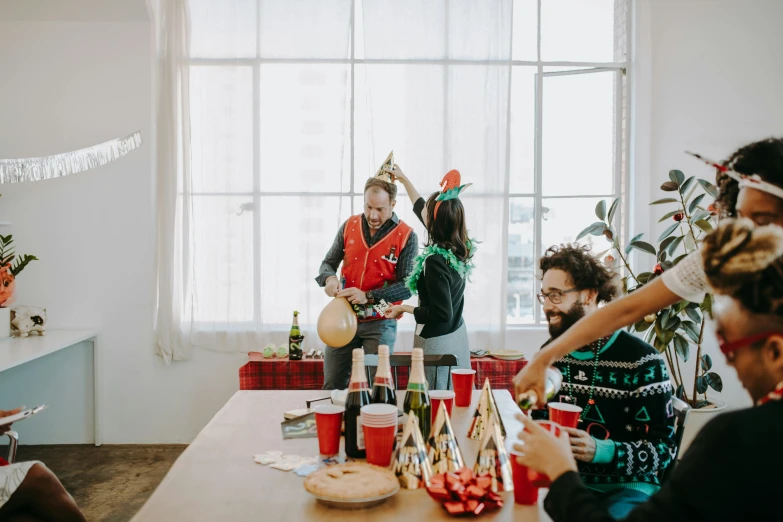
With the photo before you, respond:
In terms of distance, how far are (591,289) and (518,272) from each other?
2.34 m

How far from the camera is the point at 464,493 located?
4.07 ft

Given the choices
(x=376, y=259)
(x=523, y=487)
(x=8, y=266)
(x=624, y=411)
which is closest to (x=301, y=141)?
(x=376, y=259)

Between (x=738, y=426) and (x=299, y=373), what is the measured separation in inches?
123

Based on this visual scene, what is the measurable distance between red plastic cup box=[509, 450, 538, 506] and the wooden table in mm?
14

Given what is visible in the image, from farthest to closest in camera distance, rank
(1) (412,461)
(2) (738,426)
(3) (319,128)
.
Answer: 1. (3) (319,128)
2. (1) (412,461)
3. (2) (738,426)

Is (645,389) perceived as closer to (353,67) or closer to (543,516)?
(543,516)

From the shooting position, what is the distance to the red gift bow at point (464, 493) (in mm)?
1229

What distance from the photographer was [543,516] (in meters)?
1.25

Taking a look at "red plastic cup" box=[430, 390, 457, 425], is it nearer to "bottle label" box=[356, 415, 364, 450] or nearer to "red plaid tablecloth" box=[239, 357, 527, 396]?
"bottle label" box=[356, 415, 364, 450]

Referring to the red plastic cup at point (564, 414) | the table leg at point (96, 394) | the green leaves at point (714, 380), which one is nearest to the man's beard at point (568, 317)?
the red plastic cup at point (564, 414)

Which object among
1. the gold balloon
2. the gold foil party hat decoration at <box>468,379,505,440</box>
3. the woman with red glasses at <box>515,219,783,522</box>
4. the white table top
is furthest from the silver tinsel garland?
the woman with red glasses at <box>515,219,783,522</box>

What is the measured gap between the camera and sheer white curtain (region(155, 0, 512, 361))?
403 centimetres

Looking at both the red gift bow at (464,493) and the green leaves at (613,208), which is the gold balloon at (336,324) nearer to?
the red gift bow at (464,493)

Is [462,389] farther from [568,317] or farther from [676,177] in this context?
[676,177]
